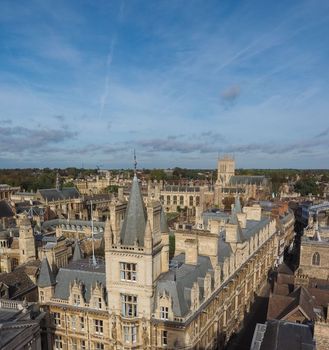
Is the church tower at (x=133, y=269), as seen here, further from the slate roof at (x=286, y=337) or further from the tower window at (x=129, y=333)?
the slate roof at (x=286, y=337)

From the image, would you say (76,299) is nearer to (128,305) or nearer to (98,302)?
(98,302)

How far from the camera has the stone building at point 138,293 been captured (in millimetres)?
28375

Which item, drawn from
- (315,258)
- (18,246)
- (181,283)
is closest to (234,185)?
(315,258)

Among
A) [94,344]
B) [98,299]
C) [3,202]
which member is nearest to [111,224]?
[98,299]

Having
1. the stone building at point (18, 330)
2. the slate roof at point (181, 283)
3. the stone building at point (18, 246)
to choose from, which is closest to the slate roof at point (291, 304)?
the slate roof at point (181, 283)

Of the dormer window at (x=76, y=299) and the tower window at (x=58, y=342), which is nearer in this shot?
the dormer window at (x=76, y=299)

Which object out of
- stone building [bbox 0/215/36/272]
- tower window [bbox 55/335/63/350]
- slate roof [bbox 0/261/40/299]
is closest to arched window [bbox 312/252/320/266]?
tower window [bbox 55/335/63/350]

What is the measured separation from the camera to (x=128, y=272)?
2927 centimetres

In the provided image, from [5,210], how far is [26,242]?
125 ft

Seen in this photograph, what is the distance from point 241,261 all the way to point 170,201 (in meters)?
101

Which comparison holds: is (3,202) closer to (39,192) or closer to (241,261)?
(39,192)

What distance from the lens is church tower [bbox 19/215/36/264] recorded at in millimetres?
51781

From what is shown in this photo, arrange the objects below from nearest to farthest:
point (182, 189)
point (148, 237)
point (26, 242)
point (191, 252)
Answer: point (148, 237) < point (191, 252) < point (26, 242) < point (182, 189)

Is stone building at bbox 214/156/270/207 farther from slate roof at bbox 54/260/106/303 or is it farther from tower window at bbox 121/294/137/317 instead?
tower window at bbox 121/294/137/317
